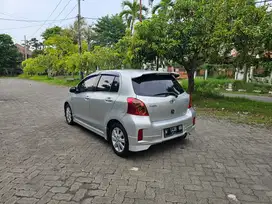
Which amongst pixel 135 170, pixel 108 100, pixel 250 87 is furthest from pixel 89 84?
pixel 250 87

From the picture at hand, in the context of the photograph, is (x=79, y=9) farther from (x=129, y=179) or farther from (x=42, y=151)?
(x=129, y=179)

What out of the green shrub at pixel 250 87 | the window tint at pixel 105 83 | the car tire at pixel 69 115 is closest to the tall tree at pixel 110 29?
the green shrub at pixel 250 87

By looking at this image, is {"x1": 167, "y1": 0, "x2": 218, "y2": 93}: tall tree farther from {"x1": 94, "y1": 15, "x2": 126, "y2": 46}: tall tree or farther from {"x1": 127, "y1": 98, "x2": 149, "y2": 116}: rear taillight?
{"x1": 94, "y1": 15, "x2": 126, "y2": 46}: tall tree

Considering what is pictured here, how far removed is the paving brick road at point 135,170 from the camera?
259 cm

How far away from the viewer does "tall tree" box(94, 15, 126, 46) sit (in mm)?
35281

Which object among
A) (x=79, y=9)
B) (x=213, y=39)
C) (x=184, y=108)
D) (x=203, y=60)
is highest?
(x=79, y=9)

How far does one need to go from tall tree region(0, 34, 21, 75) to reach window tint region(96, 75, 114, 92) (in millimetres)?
48601

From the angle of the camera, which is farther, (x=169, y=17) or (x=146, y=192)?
(x=169, y=17)

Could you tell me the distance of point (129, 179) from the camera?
297 centimetres

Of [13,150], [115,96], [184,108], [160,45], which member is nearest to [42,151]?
[13,150]

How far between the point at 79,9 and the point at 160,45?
49.9ft

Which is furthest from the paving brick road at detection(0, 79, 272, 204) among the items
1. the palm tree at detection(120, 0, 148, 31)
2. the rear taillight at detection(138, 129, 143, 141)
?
the palm tree at detection(120, 0, 148, 31)

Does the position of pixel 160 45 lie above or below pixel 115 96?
above

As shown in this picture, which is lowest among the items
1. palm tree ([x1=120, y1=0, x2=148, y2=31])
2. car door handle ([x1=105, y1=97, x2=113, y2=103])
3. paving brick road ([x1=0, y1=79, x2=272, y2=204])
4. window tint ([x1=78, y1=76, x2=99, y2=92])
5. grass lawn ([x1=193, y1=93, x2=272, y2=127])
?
paving brick road ([x1=0, y1=79, x2=272, y2=204])
